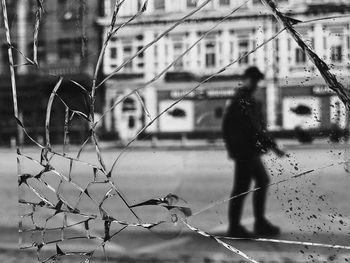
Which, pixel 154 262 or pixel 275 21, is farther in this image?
pixel 154 262

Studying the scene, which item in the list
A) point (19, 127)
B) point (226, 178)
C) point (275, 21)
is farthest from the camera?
point (19, 127)

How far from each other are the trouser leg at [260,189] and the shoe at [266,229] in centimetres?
2

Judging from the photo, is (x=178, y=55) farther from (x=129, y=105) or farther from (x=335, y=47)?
(x=335, y=47)

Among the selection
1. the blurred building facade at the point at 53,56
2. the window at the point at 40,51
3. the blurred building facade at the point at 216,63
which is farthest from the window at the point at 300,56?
the window at the point at 40,51

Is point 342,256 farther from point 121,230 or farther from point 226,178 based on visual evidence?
point 121,230

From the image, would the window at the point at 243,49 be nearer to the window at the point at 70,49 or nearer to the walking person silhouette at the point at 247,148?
the walking person silhouette at the point at 247,148

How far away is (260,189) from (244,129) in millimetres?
241

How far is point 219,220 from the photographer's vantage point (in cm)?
221

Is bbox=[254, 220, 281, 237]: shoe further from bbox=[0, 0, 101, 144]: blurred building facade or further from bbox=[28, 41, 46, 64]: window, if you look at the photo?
bbox=[28, 41, 46, 64]: window

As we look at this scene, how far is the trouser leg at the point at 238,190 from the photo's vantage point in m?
2.14

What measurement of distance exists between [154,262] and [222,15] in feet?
3.73

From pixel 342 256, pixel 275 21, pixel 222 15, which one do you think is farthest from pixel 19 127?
pixel 342 256

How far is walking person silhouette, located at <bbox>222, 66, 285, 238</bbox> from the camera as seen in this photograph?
2096mm

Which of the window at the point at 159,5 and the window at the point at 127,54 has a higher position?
the window at the point at 159,5
